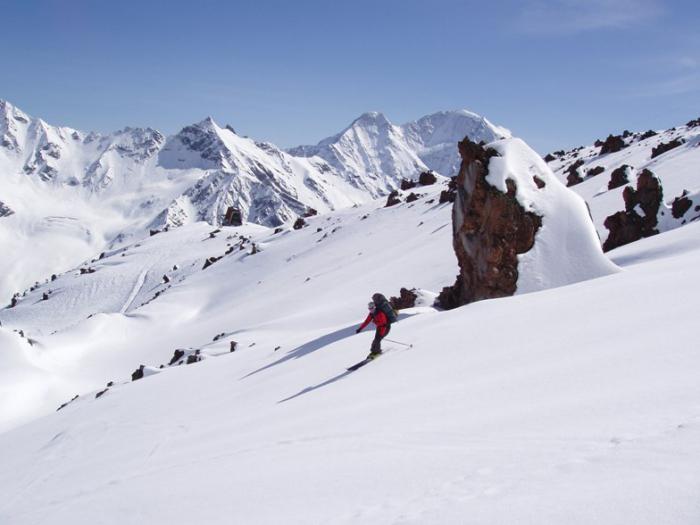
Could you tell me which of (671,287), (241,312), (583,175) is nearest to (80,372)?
(241,312)

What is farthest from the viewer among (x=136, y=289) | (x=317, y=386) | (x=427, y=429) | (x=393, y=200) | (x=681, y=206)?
(x=136, y=289)

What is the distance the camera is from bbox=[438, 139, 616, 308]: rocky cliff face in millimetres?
16109

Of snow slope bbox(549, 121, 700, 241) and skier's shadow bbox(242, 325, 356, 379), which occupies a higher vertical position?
snow slope bbox(549, 121, 700, 241)

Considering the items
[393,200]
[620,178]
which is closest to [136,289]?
[393,200]

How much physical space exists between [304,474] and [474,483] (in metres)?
2.13

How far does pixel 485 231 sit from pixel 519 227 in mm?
1254

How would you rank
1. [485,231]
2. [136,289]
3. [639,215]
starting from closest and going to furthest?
1. [485,231]
2. [639,215]
3. [136,289]

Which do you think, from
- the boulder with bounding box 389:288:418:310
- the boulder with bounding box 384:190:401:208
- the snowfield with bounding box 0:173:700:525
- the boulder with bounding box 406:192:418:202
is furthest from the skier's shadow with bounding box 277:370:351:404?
the boulder with bounding box 384:190:401:208

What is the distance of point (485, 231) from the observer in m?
17.7

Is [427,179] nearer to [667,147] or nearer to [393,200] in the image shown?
[393,200]

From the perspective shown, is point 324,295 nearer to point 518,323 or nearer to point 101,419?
point 101,419

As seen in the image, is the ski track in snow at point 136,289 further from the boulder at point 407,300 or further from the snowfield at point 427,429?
the boulder at point 407,300

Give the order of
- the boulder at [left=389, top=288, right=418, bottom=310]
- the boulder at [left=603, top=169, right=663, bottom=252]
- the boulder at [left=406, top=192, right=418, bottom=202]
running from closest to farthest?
the boulder at [left=389, top=288, right=418, bottom=310]
the boulder at [left=603, top=169, right=663, bottom=252]
the boulder at [left=406, top=192, right=418, bottom=202]

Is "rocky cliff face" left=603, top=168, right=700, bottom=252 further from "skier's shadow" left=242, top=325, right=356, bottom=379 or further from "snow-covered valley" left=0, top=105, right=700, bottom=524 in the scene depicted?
"skier's shadow" left=242, top=325, right=356, bottom=379
